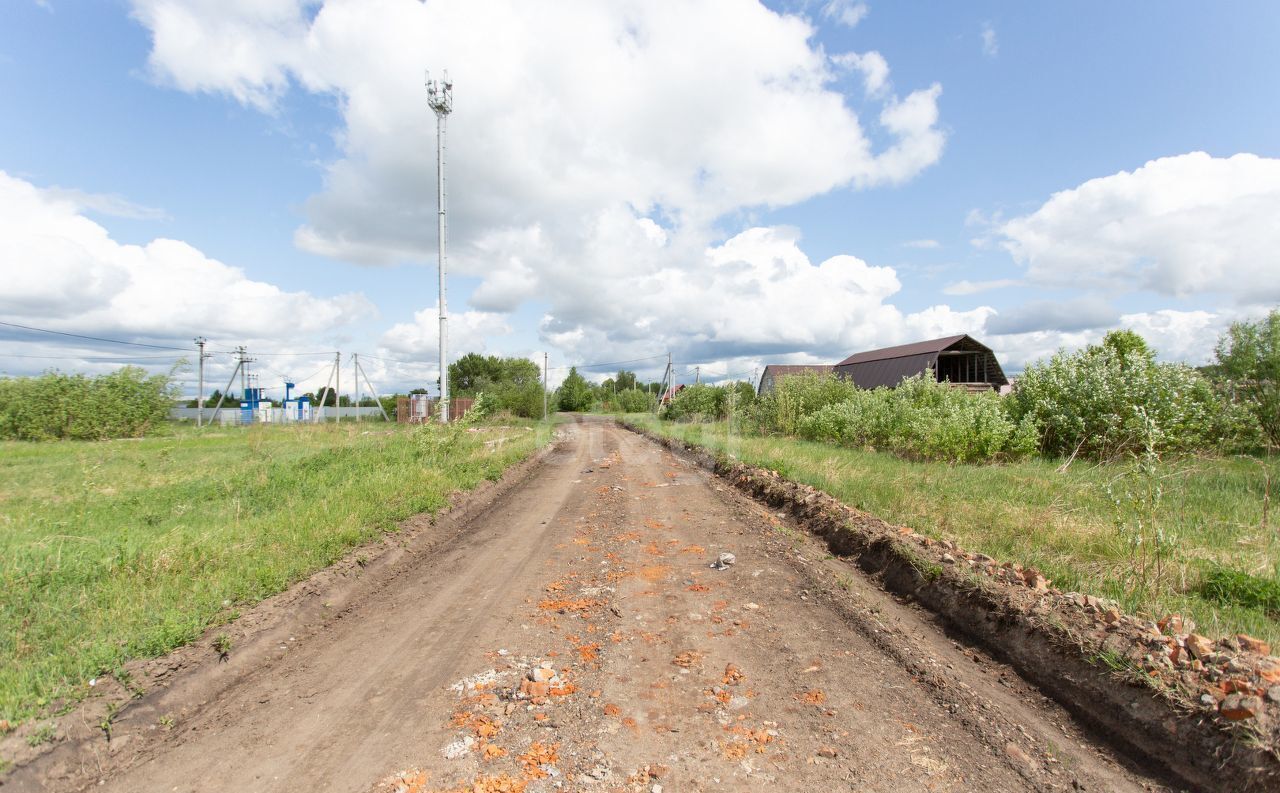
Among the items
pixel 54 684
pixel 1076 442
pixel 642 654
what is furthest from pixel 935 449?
pixel 54 684

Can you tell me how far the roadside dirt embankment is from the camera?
9.21ft

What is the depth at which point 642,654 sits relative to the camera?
4.09 meters

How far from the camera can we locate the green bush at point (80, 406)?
2245 centimetres

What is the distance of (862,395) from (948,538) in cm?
1348

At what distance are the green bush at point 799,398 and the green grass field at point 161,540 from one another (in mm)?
12886

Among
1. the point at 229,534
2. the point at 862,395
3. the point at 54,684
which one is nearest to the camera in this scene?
the point at 54,684

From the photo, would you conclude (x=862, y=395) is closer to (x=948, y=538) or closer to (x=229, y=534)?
(x=948, y=538)

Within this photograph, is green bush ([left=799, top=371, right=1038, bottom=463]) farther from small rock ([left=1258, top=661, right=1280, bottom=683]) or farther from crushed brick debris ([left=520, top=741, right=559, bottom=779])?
crushed brick debris ([left=520, top=741, right=559, bottom=779])

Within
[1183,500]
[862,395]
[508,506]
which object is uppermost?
[862,395]

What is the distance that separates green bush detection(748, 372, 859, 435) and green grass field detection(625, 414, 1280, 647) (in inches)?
388

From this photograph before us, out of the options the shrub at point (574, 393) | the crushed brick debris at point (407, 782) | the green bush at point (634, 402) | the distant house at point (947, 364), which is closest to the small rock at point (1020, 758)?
the crushed brick debris at point (407, 782)

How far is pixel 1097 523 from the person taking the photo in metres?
6.35

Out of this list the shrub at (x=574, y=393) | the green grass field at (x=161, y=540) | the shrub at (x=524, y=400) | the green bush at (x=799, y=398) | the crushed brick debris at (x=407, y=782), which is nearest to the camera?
the crushed brick debris at (x=407, y=782)

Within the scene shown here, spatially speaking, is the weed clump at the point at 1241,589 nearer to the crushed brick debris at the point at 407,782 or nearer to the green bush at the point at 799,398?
the crushed brick debris at the point at 407,782
